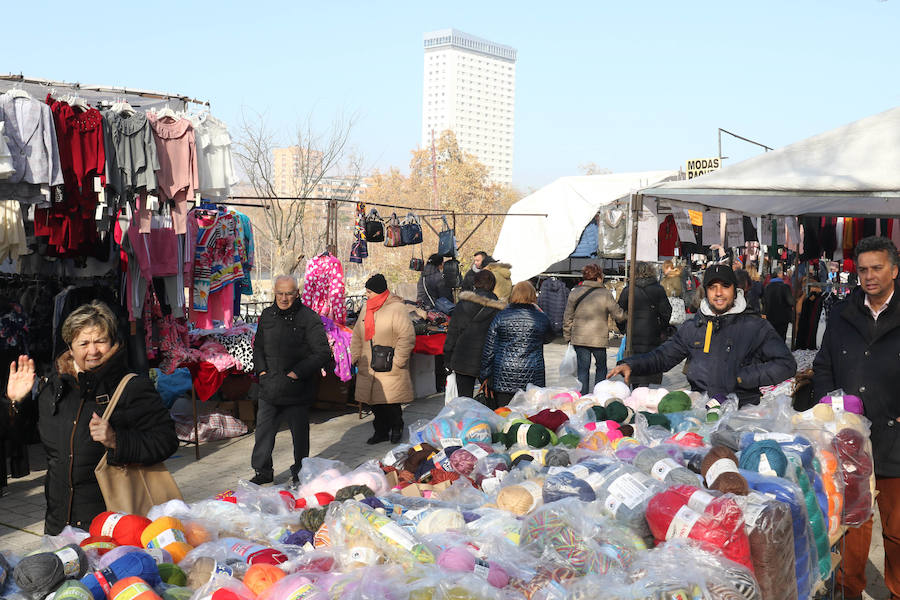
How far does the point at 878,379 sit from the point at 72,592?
11.6 feet

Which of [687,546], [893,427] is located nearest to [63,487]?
[687,546]

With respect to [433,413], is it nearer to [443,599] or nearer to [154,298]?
[154,298]

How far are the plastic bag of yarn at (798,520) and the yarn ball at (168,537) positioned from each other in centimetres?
192

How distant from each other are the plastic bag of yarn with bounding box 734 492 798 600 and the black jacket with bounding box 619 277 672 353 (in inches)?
233

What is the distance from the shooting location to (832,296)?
1047 cm

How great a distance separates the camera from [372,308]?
22.7ft

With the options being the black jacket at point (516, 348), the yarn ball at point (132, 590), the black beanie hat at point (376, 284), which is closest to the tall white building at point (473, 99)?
the black beanie hat at point (376, 284)

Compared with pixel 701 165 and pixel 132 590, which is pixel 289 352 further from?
pixel 701 165

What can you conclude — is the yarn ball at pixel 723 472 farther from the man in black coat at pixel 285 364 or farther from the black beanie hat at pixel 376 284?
the black beanie hat at pixel 376 284

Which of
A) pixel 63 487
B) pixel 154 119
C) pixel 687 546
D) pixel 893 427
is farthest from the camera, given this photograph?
pixel 154 119

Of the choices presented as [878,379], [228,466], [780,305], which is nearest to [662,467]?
[878,379]

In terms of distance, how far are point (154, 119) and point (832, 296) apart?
29.4ft

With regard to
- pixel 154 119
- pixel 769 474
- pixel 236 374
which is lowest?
pixel 236 374

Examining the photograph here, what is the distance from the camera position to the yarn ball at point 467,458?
3320 mm
